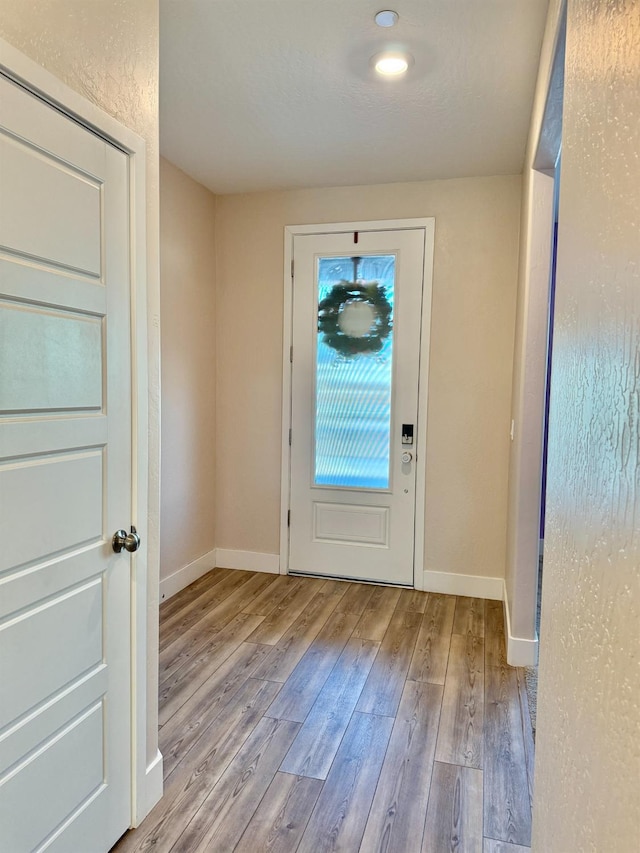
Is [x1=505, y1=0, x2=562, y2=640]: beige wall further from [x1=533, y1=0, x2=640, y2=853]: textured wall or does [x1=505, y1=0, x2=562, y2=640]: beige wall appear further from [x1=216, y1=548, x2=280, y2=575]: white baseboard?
[x1=216, y1=548, x2=280, y2=575]: white baseboard

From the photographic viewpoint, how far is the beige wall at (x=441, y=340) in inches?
139

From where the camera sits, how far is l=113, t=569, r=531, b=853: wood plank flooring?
1720mm

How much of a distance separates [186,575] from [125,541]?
2.25 m

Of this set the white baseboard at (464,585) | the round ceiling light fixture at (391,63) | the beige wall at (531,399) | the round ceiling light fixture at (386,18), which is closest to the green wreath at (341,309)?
the beige wall at (531,399)

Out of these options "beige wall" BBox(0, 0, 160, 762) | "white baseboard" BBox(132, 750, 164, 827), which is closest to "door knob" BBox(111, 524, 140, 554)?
"beige wall" BBox(0, 0, 160, 762)

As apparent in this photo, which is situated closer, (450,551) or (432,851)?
(432,851)

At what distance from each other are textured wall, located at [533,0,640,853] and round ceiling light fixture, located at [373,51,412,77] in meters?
1.28

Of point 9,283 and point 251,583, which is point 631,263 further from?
point 251,583

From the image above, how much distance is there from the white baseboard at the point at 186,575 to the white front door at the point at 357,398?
2.43 feet

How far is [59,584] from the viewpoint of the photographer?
140 centimetres

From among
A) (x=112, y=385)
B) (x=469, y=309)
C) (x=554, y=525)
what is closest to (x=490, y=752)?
(x=554, y=525)

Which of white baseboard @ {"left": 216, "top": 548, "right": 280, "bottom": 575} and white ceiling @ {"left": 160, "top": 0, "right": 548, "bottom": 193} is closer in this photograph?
white ceiling @ {"left": 160, "top": 0, "right": 548, "bottom": 193}

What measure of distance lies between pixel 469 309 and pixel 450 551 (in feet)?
5.26

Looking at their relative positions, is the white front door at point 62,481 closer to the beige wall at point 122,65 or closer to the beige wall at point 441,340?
the beige wall at point 122,65
